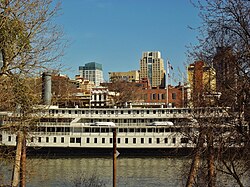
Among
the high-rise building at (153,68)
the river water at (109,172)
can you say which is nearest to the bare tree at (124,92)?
the river water at (109,172)

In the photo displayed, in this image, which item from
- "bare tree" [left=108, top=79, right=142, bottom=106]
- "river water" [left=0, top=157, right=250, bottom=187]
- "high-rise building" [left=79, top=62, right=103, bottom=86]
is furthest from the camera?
"high-rise building" [left=79, top=62, right=103, bottom=86]

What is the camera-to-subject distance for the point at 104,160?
3334cm

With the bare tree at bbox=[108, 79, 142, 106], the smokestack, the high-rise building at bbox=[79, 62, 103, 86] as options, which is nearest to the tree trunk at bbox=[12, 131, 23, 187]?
the smokestack

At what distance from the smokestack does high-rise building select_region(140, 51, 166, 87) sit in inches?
5126

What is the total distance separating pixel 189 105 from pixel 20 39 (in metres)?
4.37

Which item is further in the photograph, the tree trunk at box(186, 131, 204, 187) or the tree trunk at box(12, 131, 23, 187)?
the tree trunk at box(12, 131, 23, 187)

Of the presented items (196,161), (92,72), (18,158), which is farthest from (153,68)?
(18,158)

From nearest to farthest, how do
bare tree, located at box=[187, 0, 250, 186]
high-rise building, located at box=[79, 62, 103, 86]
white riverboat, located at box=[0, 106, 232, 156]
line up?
bare tree, located at box=[187, 0, 250, 186] → white riverboat, located at box=[0, 106, 232, 156] → high-rise building, located at box=[79, 62, 103, 86]

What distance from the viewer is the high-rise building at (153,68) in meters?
141

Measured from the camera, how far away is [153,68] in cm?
14262

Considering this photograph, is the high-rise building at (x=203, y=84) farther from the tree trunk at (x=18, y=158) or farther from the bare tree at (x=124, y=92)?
the bare tree at (x=124, y=92)

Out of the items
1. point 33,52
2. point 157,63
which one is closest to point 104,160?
point 33,52

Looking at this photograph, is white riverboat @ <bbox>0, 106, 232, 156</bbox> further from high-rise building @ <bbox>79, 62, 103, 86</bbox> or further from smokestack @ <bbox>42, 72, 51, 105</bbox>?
high-rise building @ <bbox>79, 62, 103, 86</bbox>

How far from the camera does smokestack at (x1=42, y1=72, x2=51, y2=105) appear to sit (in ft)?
24.5
